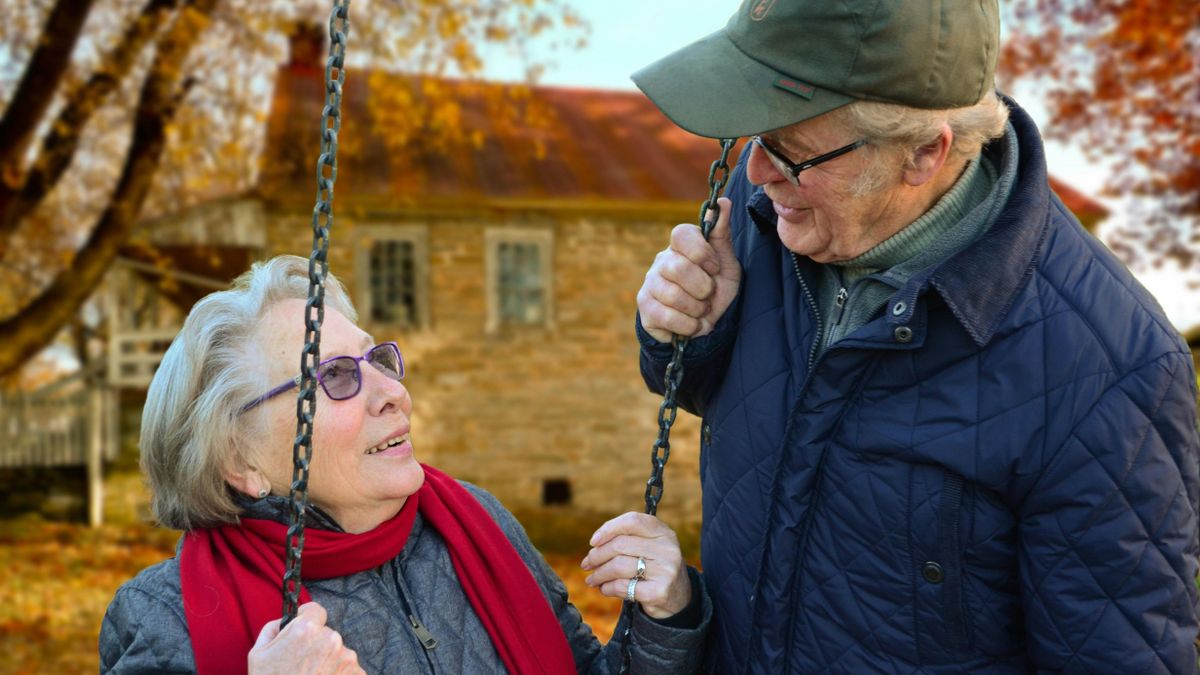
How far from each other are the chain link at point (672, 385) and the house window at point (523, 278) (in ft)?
41.6

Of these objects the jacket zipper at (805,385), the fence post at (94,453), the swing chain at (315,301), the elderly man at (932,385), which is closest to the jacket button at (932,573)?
the elderly man at (932,385)

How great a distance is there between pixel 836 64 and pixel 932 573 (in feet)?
2.95

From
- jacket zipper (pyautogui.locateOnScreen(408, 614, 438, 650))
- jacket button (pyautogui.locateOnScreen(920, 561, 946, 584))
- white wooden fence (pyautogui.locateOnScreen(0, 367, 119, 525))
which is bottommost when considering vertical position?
white wooden fence (pyautogui.locateOnScreen(0, 367, 119, 525))

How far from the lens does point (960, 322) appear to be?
180 centimetres

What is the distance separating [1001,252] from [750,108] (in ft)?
1.62

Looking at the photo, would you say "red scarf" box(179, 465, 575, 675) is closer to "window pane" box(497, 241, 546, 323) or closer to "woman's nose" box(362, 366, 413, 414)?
"woman's nose" box(362, 366, 413, 414)

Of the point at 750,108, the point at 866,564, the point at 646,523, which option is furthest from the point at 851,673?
the point at 750,108

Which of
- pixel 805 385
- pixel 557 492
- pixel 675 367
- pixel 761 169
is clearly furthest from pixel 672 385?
pixel 557 492

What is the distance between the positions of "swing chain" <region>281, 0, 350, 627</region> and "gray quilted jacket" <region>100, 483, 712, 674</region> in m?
0.26

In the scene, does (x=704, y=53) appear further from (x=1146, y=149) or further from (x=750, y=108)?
(x=1146, y=149)

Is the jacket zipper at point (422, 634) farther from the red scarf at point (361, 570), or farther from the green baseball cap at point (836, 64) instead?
the green baseball cap at point (836, 64)

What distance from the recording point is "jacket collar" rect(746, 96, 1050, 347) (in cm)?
179

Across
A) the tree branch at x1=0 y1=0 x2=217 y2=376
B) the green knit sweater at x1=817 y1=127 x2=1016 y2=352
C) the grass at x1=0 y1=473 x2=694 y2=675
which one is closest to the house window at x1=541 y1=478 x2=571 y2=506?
the grass at x1=0 y1=473 x2=694 y2=675

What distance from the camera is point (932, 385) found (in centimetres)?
185
